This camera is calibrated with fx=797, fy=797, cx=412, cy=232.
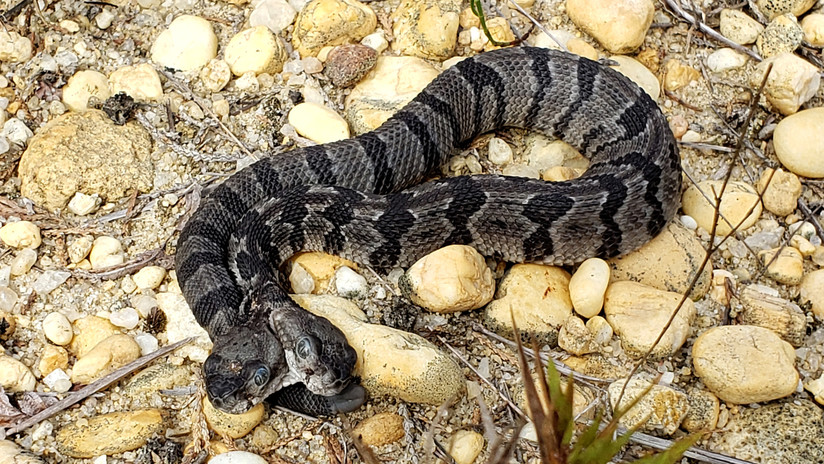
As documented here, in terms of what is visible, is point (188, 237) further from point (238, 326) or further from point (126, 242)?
point (238, 326)

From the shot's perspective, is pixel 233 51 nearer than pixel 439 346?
No

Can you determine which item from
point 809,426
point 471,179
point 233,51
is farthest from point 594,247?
A: point 233,51

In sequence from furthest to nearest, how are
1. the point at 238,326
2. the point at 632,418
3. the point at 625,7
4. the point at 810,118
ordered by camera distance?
the point at 625,7, the point at 810,118, the point at 238,326, the point at 632,418

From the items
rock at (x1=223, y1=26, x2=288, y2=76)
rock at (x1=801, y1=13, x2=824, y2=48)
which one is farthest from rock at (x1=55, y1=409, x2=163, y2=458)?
rock at (x1=801, y1=13, x2=824, y2=48)

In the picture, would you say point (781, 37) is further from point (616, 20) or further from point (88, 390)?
point (88, 390)

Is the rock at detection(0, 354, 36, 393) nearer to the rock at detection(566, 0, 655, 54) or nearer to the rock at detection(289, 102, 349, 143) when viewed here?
the rock at detection(289, 102, 349, 143)
